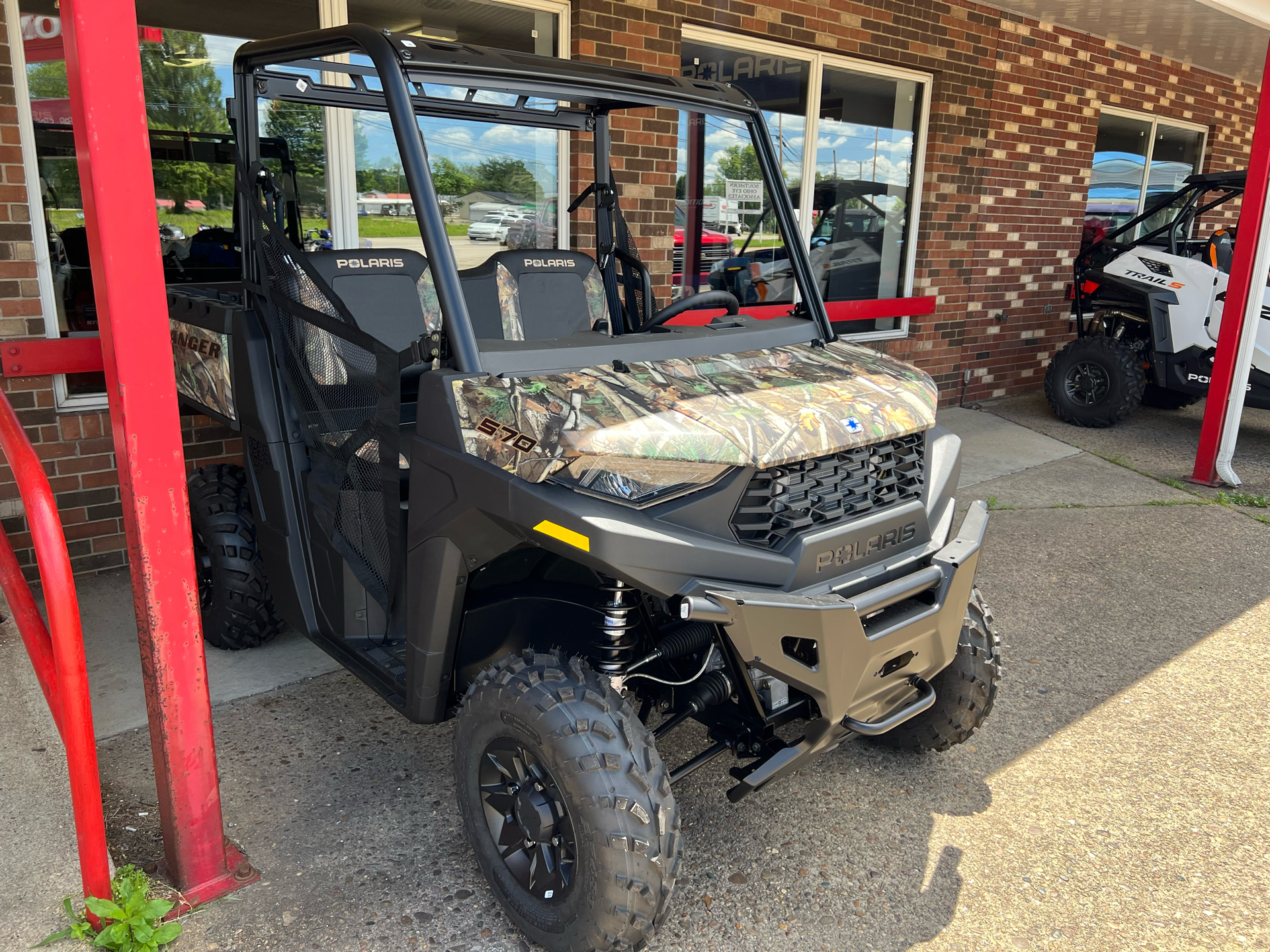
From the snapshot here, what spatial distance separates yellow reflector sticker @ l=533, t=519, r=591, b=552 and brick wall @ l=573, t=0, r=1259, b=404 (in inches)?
168

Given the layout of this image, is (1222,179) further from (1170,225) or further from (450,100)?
(450,100)

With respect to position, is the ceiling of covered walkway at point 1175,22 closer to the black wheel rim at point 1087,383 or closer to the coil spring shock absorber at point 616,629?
the black wheel rim at point 1087,383

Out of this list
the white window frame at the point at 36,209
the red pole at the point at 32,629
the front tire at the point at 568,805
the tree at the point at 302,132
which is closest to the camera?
the front tire at the point at 568,805

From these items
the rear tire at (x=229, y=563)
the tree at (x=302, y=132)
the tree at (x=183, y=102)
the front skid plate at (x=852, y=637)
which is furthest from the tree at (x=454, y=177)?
the front skid plate at (x=852, y=637)

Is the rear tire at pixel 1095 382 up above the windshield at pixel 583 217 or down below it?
below

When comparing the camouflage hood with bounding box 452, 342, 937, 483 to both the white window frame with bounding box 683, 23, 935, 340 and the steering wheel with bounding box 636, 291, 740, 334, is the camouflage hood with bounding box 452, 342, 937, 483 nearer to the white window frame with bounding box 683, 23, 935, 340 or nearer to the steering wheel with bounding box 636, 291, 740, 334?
the steering wheel with bounding box 636, 291, 740, 334

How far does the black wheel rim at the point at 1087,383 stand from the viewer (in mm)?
8062

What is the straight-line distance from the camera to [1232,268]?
20.2ft

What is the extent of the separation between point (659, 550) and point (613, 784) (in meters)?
0.51

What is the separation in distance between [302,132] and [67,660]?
355cm

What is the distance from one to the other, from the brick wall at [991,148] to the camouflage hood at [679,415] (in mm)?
3785

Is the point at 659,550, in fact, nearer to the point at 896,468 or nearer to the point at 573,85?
the point at 896,468

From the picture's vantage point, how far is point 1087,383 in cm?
822

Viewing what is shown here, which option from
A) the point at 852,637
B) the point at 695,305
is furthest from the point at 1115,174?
the point at 852,637
